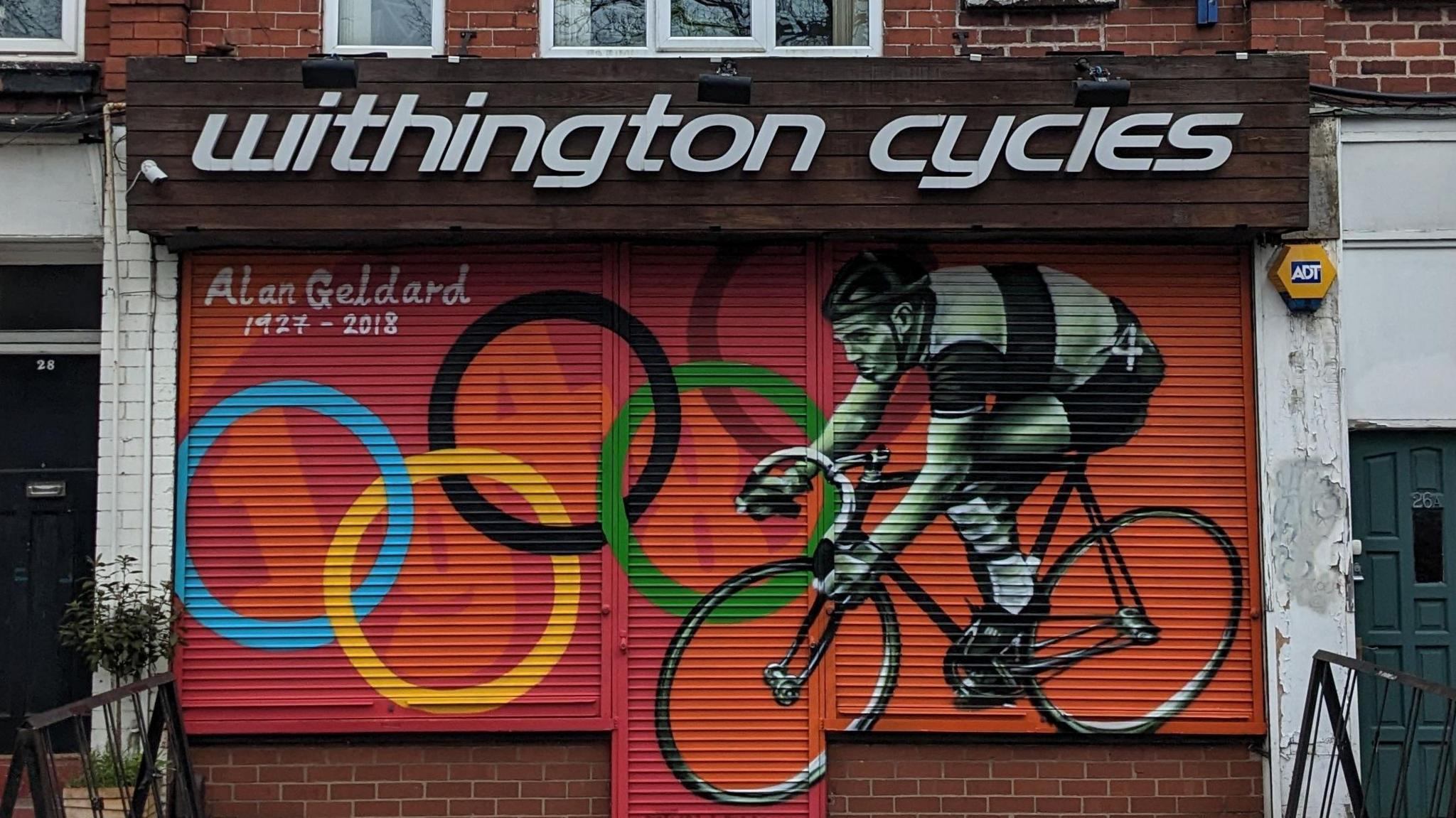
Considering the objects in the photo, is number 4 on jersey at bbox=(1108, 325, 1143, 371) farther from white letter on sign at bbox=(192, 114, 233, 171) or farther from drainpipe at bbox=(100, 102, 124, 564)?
drainpipe at bbox=(100, 102, 124, 564)

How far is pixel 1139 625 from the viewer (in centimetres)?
706

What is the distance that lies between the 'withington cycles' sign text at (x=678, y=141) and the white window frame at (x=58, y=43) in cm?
122

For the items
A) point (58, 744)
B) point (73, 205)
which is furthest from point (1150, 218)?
point (58, 744)

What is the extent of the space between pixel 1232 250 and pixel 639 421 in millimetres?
3425

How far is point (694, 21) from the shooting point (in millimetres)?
7434

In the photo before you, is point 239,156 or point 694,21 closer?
point 239,156

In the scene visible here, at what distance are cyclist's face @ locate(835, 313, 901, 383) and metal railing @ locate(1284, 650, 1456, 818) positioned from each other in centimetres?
259

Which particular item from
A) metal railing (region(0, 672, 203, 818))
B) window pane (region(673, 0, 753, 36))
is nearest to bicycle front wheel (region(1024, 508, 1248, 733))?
window pane (region(673, 0, 753, 36))

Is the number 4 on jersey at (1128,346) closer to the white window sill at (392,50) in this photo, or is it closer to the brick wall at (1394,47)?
the brick wall at (1394,47)

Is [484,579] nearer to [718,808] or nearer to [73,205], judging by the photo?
[718,808]

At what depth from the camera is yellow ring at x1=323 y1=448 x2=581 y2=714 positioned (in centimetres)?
700

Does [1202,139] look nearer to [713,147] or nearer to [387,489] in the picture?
[713,147]

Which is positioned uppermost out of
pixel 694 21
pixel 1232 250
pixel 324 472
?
pixel 694 21

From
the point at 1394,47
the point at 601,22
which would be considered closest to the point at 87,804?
the point at 601,22
